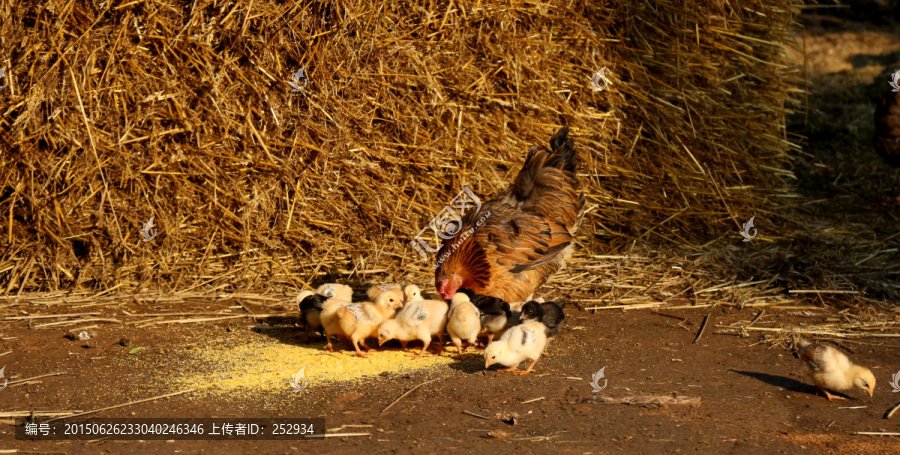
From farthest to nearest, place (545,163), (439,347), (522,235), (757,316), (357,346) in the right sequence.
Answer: (545,163) → (757,316) → (522,235) → (439,347) → (357,346)

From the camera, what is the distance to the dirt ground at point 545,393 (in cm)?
386

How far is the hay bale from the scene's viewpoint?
246 inches

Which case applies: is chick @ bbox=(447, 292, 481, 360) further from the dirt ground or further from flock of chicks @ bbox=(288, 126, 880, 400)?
the dirt ground

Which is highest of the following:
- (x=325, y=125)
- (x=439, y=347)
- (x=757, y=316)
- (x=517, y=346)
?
(x=325, y=125)

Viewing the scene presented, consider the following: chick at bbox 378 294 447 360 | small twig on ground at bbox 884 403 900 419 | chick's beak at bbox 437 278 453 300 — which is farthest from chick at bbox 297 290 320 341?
small twig on ground at bbox 884 403 900 419

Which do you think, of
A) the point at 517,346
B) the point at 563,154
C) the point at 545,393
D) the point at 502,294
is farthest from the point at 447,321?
the point at 563,154

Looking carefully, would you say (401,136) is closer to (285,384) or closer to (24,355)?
(285,384)

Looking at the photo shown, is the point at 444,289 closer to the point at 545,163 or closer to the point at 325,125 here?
the point at 545,163

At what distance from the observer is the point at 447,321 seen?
16.8ft

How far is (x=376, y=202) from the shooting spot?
6.96 metres

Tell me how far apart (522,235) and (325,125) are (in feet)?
6.72

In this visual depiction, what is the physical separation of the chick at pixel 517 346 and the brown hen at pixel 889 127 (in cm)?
454

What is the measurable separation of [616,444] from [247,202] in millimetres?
4045

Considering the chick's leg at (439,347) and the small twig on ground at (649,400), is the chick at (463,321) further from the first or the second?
the small twig on ground at (649,400)
